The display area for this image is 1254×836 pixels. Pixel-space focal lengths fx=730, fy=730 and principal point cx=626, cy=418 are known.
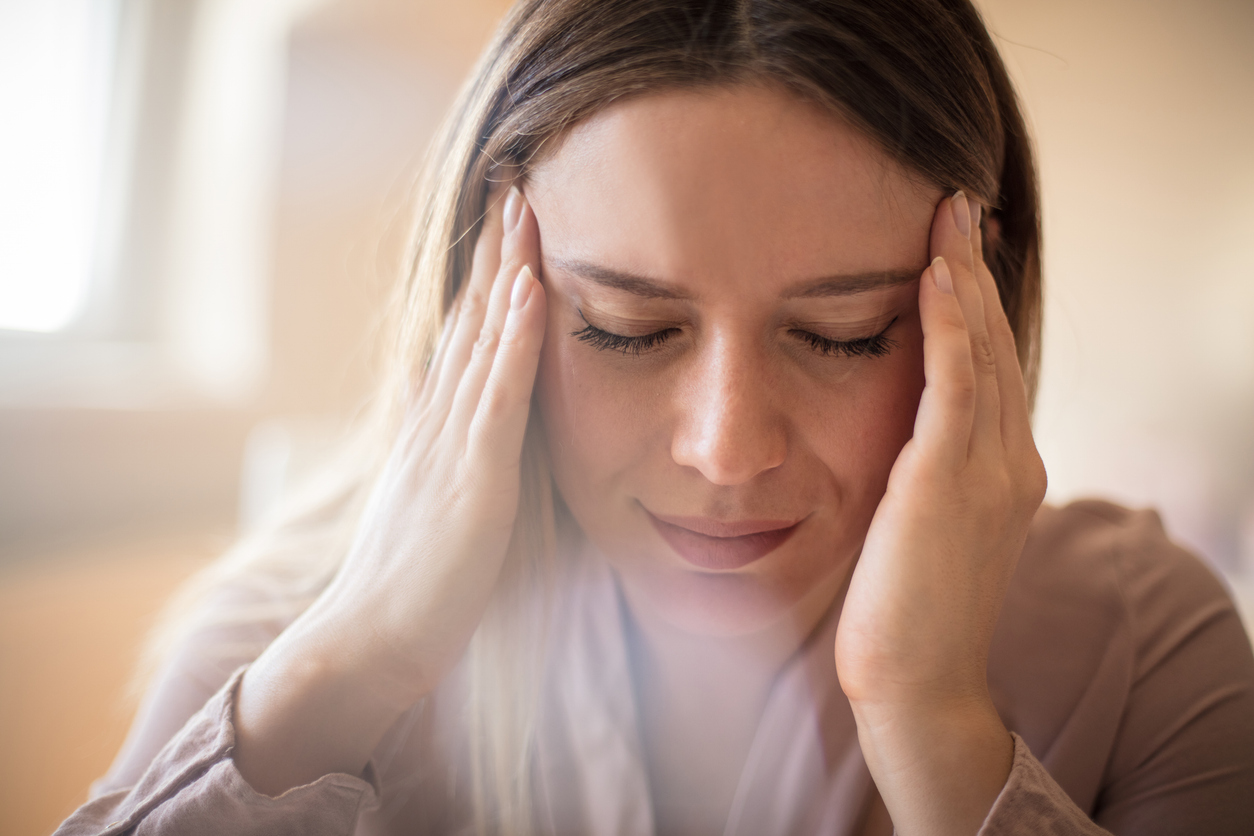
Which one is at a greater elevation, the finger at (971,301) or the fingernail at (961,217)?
the fingernail at (961,217)

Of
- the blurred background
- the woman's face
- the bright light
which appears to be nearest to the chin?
the woman's face

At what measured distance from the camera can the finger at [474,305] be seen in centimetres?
63

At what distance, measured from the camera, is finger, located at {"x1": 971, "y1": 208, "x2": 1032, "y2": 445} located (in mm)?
582

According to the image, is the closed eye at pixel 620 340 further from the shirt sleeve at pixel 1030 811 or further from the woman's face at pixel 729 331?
the shirt sleeve at pixel 1030 811

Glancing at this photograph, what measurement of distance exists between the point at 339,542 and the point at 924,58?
74cm

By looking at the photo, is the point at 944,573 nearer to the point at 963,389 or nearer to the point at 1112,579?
the point at 963,389

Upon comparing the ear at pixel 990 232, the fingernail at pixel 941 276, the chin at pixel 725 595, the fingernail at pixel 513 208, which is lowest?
the chin at pixel 725 595

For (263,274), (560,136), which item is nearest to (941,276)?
(560,136)

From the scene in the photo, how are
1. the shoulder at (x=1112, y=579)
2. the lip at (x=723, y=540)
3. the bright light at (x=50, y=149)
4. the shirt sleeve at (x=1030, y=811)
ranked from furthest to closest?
the bright light at (x=50, y=149), the shoulder at (x=1112, y=579), the lip at (x=723, y=540), the shirt sleeve at (x=1030, y=811)

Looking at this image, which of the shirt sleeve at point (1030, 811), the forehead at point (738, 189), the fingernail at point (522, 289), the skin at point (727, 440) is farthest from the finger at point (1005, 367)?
the fingernail at point (522, 289)

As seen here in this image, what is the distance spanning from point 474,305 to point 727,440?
0.27 meters

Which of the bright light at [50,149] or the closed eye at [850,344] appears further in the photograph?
the bright light at [50,149]

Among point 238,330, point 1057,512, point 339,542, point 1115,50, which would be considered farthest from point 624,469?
point 238,330

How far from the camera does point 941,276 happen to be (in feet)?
1.80
